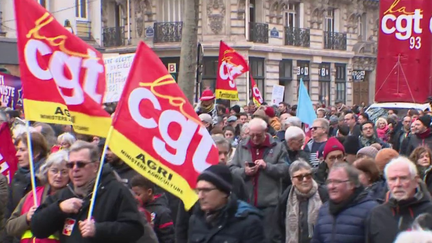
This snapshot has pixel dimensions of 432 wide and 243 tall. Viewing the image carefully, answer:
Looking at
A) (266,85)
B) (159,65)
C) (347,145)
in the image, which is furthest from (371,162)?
(266,85)

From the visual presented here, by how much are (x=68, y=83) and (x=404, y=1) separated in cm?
1206

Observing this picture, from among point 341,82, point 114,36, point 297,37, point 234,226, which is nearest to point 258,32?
point 297,37

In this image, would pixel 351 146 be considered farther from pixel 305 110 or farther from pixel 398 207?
pixel 305 110

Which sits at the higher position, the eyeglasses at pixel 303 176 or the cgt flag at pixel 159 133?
the cgt flag at pixel 159 133

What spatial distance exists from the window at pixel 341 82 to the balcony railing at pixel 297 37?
3627 mm

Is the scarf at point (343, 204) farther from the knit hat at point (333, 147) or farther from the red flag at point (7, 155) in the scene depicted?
the red flag at point (7, 155)

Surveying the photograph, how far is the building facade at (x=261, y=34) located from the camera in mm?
32719

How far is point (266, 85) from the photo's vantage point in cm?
3656

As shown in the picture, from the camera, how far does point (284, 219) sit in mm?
6973

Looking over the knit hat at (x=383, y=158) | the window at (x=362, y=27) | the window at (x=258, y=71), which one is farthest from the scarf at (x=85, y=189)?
the window at (x=362, y=27)

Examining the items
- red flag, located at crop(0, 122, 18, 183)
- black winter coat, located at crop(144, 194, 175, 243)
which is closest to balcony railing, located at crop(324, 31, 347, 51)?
red flag, located at crop(0, 122, 18, 183)

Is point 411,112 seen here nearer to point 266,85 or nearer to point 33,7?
point 33,7

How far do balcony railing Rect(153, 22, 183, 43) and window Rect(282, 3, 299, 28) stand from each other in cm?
576

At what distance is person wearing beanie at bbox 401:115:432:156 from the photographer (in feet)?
37.9
